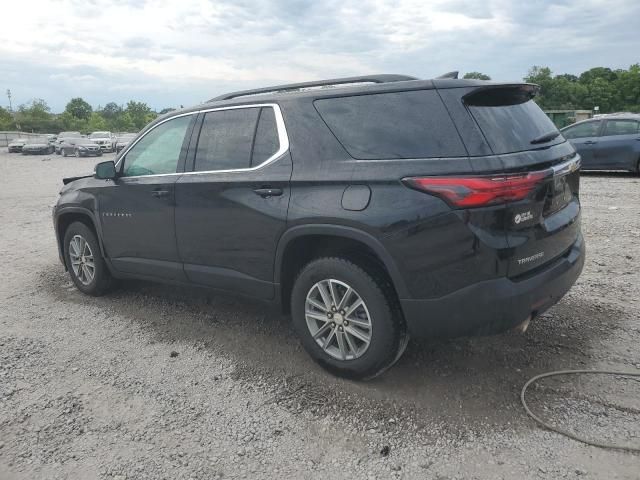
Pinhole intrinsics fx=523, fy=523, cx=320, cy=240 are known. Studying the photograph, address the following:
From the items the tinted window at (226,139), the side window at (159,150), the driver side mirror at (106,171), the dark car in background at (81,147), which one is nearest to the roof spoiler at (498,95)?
the tinted window at (226,139)

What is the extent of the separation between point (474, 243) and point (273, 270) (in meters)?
1.46

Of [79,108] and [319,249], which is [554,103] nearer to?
[319,249]

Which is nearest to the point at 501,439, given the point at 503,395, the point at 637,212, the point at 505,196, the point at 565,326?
the point at 503,395

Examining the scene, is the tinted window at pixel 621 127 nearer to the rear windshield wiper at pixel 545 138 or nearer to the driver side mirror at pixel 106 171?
the rear windshield wiper at pixel 545 138

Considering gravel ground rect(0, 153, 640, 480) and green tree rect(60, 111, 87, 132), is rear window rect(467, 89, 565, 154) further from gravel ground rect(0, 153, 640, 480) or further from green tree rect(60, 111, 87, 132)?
green tree rect(60, 111, 87, 132)

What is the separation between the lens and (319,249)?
11.5ft

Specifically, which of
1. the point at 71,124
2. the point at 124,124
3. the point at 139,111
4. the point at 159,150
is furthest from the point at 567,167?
the point at 139,111

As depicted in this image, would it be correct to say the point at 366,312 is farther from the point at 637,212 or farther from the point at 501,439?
the point at 637,212

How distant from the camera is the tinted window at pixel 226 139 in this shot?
3.87 meters

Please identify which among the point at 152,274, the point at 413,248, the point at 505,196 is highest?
the point at 505,196

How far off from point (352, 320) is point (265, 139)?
144 centimetres

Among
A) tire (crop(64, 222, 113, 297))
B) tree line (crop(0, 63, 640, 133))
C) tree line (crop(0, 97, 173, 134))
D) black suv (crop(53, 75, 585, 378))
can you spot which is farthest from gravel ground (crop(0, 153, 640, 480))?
tree line (crop(0, 97, 173, 134))

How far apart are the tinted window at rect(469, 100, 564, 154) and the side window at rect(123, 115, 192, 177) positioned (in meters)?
2.46

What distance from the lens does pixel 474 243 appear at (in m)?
2.80
